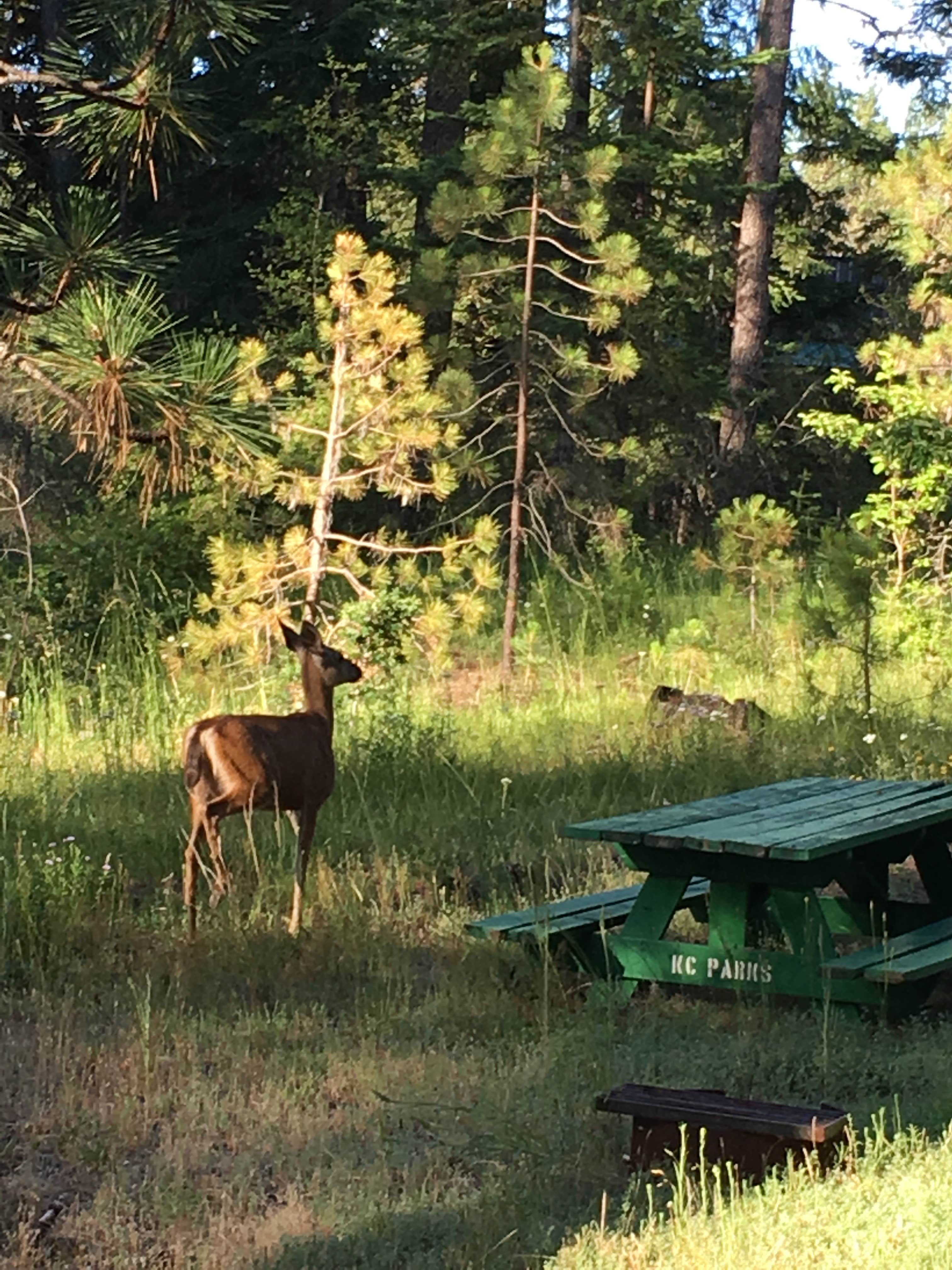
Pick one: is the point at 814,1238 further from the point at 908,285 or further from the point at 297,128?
the point at 908,285

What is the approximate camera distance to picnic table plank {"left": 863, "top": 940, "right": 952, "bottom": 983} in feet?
18.2

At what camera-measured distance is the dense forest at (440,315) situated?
5.91 metres

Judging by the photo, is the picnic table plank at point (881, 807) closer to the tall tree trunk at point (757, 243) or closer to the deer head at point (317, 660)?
the deer head at point (317, 660)

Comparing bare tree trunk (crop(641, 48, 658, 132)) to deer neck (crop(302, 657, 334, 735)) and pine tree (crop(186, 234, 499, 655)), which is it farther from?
deer neck (crop(302, 657, 334, 735))

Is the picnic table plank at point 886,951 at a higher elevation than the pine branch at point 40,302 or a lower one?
lower

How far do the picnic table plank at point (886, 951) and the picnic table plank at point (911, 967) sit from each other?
23 mm

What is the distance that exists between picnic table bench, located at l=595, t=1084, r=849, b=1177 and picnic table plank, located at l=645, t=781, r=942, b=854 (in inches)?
47.4

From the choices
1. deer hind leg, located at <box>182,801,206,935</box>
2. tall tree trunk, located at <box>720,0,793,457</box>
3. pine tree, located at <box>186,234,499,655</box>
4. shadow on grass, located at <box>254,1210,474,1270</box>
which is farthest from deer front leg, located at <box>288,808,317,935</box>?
tall tree trunk, located at <box>720,0,793,457</box>

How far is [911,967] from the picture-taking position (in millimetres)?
5625

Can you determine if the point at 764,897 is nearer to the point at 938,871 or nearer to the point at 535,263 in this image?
the point at 938,871

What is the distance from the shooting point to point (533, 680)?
13094mm

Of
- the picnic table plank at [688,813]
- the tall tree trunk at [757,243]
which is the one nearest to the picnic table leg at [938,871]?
the picnic table plank at [688,813]

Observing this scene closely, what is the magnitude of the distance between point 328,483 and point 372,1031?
568 cm

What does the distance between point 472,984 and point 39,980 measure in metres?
1.50
